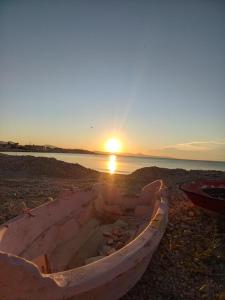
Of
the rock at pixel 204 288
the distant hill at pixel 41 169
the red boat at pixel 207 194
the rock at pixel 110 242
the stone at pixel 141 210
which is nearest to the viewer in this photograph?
the rock at pixel 204 288

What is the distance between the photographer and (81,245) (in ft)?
19.0

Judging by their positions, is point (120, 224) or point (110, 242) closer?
point (110, 242)

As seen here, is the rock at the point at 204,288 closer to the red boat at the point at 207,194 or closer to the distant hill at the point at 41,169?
the red boat at the point at 207,194

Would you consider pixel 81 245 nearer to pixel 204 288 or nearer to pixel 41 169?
pixel 204 288

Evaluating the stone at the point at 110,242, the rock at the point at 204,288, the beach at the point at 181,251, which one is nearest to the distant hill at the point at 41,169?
the beach at the point at 181,251

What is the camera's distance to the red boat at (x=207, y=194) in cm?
697

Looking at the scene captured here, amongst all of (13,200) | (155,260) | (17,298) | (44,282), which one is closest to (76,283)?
(44,282)

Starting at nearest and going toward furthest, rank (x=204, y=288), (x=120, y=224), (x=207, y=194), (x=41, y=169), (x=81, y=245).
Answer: (x=204, y=288), (x=81, y=245), (x=120, y=224), (x=207, y=194), (x=41, y=169)

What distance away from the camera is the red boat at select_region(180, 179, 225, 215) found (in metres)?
6.97

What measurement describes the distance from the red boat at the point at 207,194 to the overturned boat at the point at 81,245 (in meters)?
0.86

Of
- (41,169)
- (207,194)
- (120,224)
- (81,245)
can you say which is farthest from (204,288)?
(41,169)

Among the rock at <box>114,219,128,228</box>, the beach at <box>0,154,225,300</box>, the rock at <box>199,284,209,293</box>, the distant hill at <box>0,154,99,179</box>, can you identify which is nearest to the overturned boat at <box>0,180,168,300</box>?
the rock at <box>114,219,128,228</box>

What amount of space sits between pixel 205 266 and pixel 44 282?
11.5ft

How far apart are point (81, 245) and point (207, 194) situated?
135 inches
